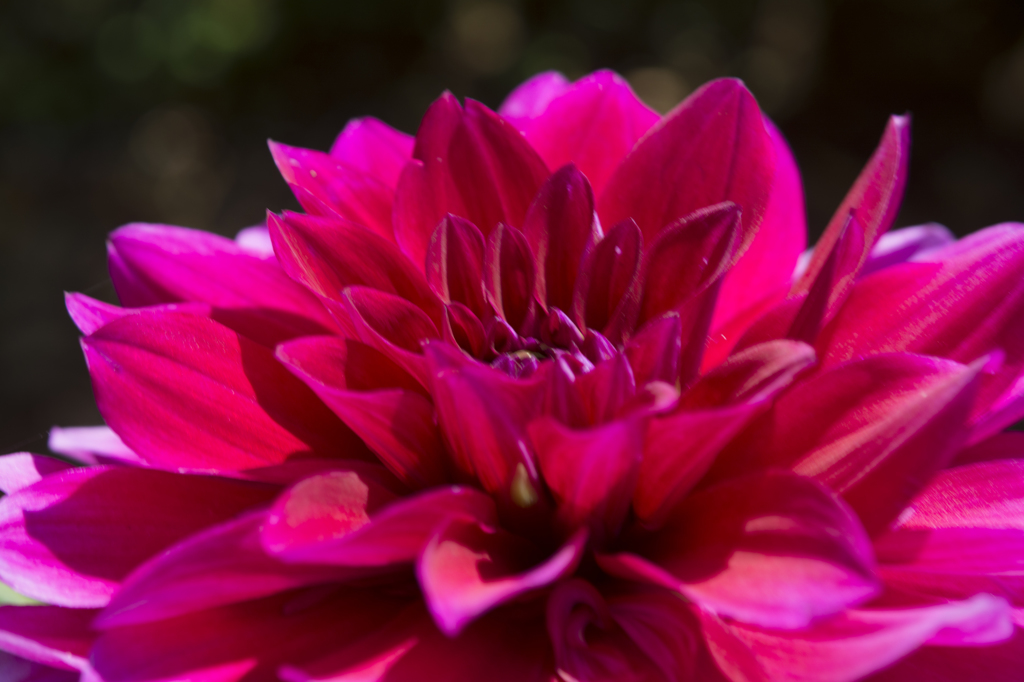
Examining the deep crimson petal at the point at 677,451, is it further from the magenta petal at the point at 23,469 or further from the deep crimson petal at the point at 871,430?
the magenta petal at the point at 23,469

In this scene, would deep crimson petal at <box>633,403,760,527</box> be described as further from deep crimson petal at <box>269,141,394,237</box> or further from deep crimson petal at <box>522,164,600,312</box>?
deep crimson petal at <box>269,141,394,237</box>

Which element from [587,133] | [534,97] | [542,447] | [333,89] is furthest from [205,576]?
[333,89]

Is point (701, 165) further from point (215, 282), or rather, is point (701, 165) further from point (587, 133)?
point (215, 282)

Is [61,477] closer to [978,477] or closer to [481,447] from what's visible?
[481,447]

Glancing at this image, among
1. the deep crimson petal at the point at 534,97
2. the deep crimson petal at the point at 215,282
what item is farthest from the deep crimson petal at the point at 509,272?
the deep crimson petal at the point at 534,97

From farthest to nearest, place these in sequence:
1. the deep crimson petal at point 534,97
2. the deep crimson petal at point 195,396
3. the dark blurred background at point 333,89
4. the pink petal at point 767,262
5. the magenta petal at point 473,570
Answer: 1. the dark blurred background at point 333,89
2. the deep crimson petal at point 534,97
3. the pink petal at point 767,262
4. the deep crimson petal at point 195,396
5. the magenta petal at point 473,570

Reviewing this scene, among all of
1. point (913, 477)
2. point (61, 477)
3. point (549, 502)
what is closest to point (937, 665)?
point (913, 477)

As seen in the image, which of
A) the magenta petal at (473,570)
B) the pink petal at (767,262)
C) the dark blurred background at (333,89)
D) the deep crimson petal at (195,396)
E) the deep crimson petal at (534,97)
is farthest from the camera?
the dark blurred background at (333,89)

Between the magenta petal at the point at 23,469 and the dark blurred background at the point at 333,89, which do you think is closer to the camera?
the magenta petal at the point at 23,469
